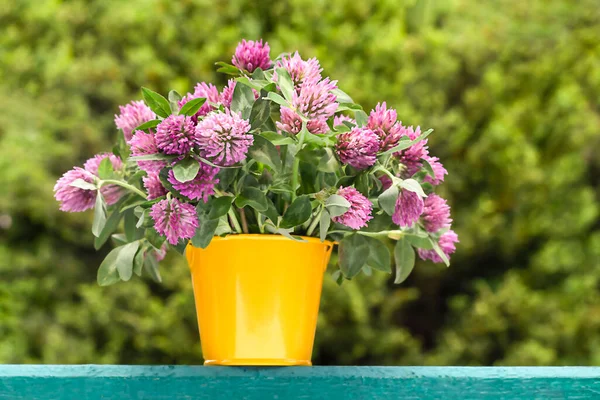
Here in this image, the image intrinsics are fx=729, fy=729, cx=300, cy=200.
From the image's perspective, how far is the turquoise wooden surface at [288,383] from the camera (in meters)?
0.81

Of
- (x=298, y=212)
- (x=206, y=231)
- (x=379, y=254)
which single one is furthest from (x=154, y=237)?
(x=379, y=254)

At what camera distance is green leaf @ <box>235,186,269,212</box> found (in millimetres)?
815

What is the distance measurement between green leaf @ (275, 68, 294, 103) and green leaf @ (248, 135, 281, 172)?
0.06m

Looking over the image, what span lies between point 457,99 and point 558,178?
2.44ft

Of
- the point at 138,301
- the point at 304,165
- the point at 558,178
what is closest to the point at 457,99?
the point at 558,178

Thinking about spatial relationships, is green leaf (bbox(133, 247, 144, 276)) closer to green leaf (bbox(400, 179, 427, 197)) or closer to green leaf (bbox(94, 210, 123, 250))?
green leaf (bbox(94, 210, 123, 250))

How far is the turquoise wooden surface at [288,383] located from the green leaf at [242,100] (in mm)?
298

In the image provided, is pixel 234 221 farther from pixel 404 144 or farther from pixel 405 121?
pixel 405 121

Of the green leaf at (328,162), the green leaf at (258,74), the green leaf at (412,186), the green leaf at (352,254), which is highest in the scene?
the green leaf at (258,74)

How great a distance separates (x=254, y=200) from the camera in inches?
32.3

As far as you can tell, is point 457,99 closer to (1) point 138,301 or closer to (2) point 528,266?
(2) point 528,266

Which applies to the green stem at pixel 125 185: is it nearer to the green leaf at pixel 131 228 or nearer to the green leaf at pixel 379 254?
the green leaf at pixel 131 228

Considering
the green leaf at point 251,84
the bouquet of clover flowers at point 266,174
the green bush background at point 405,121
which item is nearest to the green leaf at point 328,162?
the bouquet of clover flowers at point 266,174

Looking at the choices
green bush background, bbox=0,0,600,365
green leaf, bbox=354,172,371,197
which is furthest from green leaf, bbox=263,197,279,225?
green bush background, bbox=0,0,600,365
